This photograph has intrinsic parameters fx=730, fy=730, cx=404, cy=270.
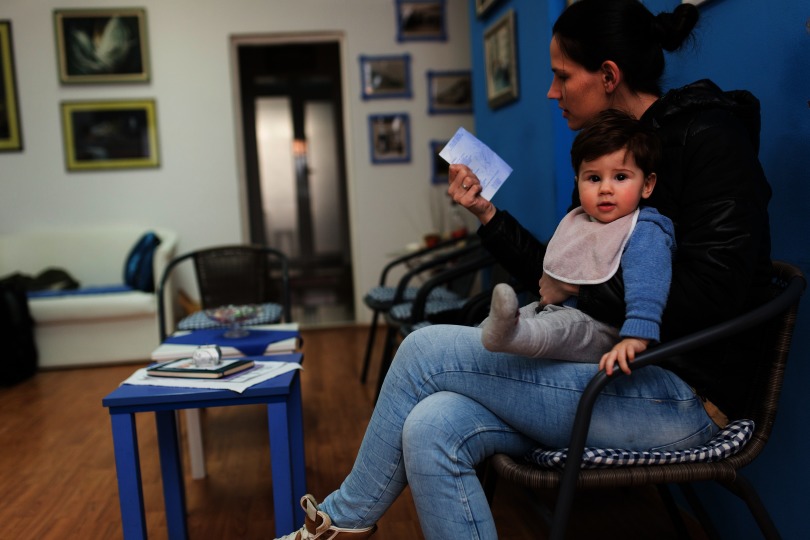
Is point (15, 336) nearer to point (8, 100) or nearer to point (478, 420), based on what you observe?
point (8, 100)

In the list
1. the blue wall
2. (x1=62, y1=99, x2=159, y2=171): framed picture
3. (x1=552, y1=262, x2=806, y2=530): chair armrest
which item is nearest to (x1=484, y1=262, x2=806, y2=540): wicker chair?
(x1=552, y1=262, x2=806, y2=530): chair armrest

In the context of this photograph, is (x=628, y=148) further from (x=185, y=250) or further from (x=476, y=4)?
(x=185, y=250)

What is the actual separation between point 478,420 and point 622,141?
0.58 metres

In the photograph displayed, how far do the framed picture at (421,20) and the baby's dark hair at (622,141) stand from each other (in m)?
4.54

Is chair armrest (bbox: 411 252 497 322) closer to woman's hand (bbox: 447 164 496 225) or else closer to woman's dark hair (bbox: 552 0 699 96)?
woman's hand (bbox: 447 164 496 225)

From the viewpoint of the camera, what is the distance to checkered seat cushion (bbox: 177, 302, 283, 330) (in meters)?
3.14

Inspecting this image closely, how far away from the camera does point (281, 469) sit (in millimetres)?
1712

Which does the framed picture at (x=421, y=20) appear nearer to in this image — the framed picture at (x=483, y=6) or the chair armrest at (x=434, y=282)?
the framed picture at (x=483, y=6)

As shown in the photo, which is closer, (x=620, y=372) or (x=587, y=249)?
(x=620, y=372)

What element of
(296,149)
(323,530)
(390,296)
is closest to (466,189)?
(323,530)

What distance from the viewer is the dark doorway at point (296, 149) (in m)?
8.40

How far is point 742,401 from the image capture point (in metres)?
1.40

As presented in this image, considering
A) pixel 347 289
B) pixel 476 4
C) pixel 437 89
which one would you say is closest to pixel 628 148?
pixel 476 4

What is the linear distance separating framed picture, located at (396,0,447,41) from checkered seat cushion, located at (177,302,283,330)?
9.87 feet
